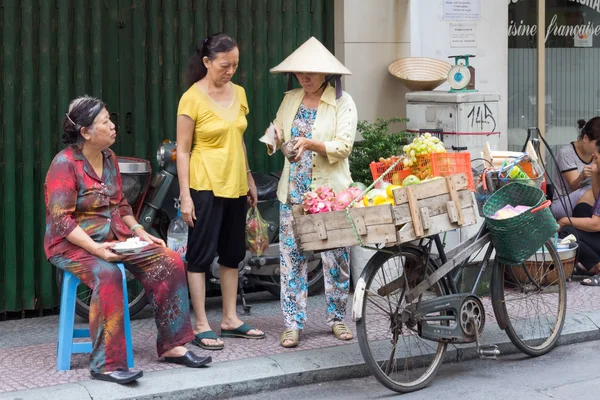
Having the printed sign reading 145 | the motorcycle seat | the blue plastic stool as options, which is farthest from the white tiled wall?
the blue plastic stool

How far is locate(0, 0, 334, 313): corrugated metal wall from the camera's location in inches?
303

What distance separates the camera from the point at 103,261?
6.12 meters

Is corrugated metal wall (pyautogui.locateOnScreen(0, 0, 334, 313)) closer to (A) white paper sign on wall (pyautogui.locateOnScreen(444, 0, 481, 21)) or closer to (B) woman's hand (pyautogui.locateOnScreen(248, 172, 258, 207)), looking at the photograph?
(B) woman's hand (pyautogui.locateOnScreen(248, 172, 258, 207))

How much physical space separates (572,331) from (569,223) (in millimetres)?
1790

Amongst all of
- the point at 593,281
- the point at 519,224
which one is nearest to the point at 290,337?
the point at 519,224

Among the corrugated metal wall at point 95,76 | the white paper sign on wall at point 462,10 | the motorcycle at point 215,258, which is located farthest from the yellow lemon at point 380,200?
the white paper sign on wall at point 462,10

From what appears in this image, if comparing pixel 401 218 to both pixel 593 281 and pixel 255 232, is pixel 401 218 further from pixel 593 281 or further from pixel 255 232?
pixel 593 281

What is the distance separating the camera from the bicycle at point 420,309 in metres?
6.18

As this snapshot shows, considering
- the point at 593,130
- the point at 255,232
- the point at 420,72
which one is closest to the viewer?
the point at 255,232

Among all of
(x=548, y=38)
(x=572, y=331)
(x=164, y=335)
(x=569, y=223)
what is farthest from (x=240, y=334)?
(x=548, y=38)

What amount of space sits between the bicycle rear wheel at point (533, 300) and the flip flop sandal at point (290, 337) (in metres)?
1.34

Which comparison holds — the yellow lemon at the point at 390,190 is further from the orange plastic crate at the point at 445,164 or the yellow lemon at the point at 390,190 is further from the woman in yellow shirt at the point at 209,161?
the woman in yellow shirt at the point at 209,161

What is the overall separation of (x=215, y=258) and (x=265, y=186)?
2.31 feet

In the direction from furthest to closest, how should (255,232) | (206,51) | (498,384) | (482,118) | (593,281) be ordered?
(593,281) → (482,118) → (255,232) → (206,51) → (498,384)
